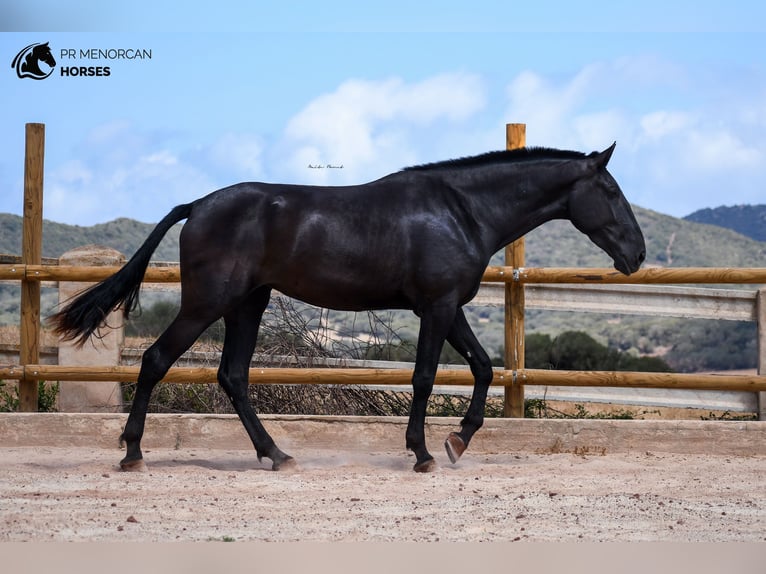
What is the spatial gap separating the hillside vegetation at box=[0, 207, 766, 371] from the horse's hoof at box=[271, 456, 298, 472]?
29392 mm

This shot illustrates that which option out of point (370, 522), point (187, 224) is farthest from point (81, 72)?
point (370, 522)

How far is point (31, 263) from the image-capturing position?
7.13 m

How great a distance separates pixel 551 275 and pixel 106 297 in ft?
9.70

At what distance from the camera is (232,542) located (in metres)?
3.76

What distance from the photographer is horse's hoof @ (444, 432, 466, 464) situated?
6039 millimetres

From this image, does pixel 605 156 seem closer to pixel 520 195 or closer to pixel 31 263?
pixel 520 195

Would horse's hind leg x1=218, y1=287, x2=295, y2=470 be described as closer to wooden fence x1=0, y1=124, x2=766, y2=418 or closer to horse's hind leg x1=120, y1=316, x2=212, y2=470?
horse's hind leg x1=120, y1=316, x2=212, y2=470

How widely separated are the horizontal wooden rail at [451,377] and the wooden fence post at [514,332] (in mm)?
139

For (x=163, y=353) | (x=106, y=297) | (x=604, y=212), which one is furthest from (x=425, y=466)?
(x=106, y=297)

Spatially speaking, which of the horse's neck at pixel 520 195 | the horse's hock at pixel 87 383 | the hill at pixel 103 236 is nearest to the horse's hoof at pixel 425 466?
the horse's neck at pixel 520 195

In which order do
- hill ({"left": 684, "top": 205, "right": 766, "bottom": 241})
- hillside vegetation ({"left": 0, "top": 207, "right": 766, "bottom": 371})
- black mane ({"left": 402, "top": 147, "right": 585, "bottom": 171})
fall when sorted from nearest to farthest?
black mane ({"left": 402, "top": 147, "right": 585, "bottom": 171})
hillside vegetation ({"left": 0, "top": 207, "right": 766, "bottom": 371})
hill ({"left": 684, "top": 205, "right": 766, "bottom": 241})

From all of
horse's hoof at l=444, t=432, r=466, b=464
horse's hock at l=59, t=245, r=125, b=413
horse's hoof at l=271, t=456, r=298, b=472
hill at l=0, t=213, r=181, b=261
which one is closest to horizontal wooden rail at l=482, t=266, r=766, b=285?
horse's hoof at l=444, t=432, r=466, b=464

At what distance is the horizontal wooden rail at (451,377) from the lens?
6.72 metres

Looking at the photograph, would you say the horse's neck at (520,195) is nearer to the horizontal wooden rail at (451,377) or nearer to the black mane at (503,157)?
the black mane at (503,157)
